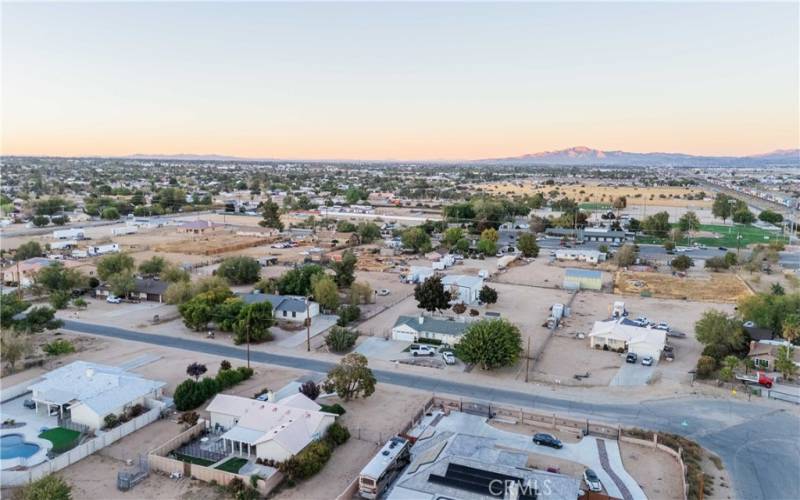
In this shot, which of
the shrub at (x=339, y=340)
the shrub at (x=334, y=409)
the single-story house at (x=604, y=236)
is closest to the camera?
the shrub at (x=334, y=409)

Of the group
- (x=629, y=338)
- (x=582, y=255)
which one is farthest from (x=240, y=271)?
(x=582, y=255)

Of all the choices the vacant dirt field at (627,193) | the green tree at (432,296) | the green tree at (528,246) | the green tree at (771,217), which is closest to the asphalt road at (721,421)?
the green tree at (432,296)

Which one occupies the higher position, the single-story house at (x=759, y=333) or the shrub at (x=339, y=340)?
the single-story house at (x=759, y=333)

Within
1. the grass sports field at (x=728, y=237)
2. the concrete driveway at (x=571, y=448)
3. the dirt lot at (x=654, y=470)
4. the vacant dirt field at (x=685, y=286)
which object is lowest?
the dirt lot at (x=654, y=470)

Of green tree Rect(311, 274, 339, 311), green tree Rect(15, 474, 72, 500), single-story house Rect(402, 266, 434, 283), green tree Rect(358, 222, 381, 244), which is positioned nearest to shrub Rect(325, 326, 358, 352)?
green tree Rect(311, 274, 339, 311)

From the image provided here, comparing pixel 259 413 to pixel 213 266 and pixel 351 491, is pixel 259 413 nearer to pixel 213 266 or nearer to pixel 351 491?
pixel 351 491

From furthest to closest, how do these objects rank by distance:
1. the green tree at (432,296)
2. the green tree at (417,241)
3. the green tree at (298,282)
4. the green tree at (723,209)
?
the green tree at (723,209)
the green tree at (417,241)
the green tree at (298,282)
the green tree at (432,296)

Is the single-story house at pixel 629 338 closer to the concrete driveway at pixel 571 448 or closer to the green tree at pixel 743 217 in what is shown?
the concrete driveway at pixel 571 448

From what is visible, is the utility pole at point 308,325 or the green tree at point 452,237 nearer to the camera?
the utility pole at point 308,325
